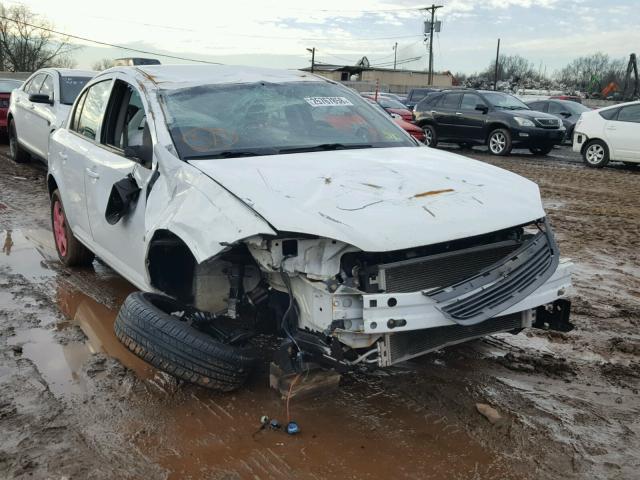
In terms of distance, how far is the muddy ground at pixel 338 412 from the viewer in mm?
2998

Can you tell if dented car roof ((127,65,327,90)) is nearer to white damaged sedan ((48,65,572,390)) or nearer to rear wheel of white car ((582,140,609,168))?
white damaged sedan ((48,65,572,390))

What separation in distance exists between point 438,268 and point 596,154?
12.8 m

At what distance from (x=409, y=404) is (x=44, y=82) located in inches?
367

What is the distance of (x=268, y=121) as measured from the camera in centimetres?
424

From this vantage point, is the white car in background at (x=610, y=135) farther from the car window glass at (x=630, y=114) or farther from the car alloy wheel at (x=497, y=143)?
the car alloy wheel at (x=497, y=143)

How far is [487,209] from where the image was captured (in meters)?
3.25

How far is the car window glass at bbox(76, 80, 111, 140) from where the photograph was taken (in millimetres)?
4984

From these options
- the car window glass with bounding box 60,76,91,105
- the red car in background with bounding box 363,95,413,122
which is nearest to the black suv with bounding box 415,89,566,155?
the red car in background with bounding box 363,95,413,122

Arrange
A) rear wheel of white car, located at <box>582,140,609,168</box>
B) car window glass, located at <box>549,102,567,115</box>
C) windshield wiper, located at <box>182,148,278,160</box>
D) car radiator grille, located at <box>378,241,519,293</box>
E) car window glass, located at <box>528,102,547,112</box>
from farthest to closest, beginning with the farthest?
car window glass, located at <box>528,102,547,112</box> < car window glass, located at <box>549,102,567,115</box> < rear wheel of white car, located at <box>582,140,609,168</box> < windshield wiper, located at <box>182,148,278,160</box> < car radiator grille, located at <box>378,241,519,293</box>

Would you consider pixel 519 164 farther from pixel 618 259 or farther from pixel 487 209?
pixel 487 209

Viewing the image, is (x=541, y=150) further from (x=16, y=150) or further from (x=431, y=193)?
(x=431, y=193)

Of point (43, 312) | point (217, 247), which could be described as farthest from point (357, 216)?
point (43, 312)

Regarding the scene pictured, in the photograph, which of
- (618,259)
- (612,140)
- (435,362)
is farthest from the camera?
(612,140)

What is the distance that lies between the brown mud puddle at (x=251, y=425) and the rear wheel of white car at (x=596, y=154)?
477 inches
